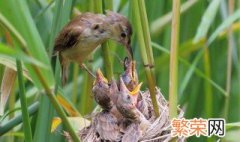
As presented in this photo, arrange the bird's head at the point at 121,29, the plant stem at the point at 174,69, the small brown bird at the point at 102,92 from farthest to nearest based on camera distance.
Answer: the bird's head at the point at 121,29 → the small brown bird at the point at 102,92 → the plant stem at the point at 174,69

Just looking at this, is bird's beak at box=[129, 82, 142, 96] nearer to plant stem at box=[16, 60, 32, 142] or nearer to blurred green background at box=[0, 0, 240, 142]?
blurred green background at box=[0, 0, 240, 142]

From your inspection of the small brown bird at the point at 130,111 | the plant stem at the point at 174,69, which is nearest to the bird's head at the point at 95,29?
the small brown bird at the point at 130,111

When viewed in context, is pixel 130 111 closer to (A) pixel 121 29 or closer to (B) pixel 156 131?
(B) pixel 156 131

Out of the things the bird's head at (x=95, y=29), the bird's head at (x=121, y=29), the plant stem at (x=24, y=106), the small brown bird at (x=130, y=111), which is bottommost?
the plant stem at (x=24, y=106)

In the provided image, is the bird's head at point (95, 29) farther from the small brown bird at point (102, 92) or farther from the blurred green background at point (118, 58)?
the small brown bird at point (102, 92)

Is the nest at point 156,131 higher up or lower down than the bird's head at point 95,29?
lower down

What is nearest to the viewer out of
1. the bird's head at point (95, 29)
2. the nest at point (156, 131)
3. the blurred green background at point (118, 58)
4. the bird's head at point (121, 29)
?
the blurred green background at point (118, 58)
